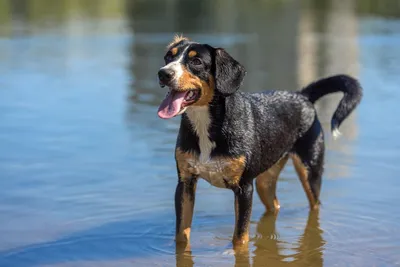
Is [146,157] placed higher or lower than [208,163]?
lower

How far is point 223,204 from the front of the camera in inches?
305

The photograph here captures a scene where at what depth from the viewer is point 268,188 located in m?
7.59

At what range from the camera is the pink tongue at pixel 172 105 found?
5941mm

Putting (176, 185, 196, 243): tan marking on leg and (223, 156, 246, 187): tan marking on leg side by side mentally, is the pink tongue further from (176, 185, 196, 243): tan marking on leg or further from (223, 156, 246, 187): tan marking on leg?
(176, 185, 196, 243): tan marking on leg

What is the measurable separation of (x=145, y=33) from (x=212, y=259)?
1938 cm

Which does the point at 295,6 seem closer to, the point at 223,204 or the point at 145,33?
the point at 145,33

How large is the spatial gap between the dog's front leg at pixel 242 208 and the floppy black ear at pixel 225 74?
820 mm

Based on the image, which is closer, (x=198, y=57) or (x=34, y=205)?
(x=198, y=57)

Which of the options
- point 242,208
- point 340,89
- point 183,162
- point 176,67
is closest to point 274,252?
point 242,208

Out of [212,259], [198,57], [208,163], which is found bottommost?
[212,259]

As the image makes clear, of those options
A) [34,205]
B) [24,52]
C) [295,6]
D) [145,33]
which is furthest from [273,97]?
[295,6]

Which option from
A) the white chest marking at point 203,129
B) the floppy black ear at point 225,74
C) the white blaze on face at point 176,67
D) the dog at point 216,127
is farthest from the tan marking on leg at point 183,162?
the white blaze on face at point 176,67

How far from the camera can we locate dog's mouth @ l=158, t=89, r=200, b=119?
5949 mm

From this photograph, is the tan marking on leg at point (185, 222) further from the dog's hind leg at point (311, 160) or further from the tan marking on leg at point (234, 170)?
the dog's hind leg at point (311, 160)
